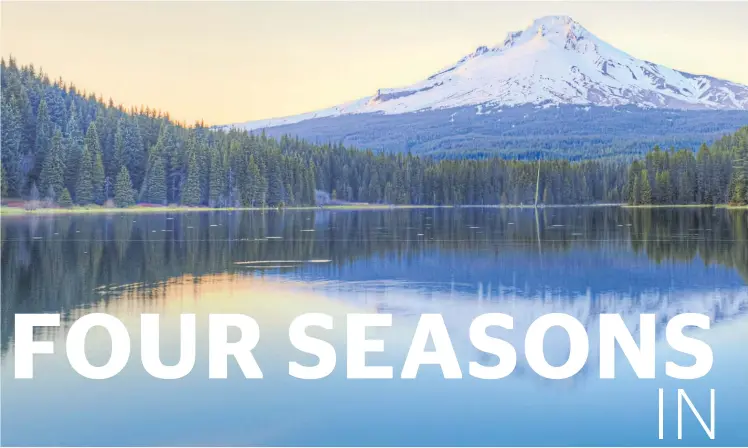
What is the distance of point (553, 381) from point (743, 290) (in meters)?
15.0

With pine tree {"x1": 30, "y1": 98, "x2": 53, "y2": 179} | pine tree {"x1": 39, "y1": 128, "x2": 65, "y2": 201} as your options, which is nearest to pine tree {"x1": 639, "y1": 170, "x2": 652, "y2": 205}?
pine tree {"x1": 39, "y1": 128, "x2": 65, "y2": 201}

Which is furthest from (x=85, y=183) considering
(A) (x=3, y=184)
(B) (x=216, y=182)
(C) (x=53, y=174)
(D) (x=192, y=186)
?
(B) (x=216, y=182)

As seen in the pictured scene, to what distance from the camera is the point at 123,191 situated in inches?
5153

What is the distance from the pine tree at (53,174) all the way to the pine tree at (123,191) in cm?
851

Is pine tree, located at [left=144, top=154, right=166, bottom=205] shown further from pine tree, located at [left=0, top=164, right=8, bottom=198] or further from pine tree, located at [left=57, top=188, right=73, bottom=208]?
pine tree, located at [left=0, top=164, right=8, bottom=198]

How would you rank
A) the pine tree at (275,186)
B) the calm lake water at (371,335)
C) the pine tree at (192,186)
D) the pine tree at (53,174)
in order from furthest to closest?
the pine tree at (275,186)
the pine tree at (192,186)
the pine tree at (53,174)
the calm lake water at (371,335)

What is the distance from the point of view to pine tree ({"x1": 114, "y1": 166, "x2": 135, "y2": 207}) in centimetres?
13025

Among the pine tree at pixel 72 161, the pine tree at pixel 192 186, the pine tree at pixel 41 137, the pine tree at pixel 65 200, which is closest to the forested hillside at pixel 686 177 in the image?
the pine tree at pixel 192 186

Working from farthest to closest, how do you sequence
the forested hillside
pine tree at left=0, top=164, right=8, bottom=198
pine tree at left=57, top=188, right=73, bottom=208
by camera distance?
the forested hillside, pine tree at left=57, top=188, right=73, bottom=208, pine tree at left=0, top=164, right=8, bottom=198

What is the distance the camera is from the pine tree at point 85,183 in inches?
4929

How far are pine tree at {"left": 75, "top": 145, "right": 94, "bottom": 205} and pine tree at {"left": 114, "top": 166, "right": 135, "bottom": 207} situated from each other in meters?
4.84

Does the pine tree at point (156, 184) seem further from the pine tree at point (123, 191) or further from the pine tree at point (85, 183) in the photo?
the pine tree at point (85, 183)

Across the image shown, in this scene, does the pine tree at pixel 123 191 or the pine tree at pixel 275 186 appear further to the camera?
the pine tree at pixel 275 186

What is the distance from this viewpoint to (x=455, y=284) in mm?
29969
